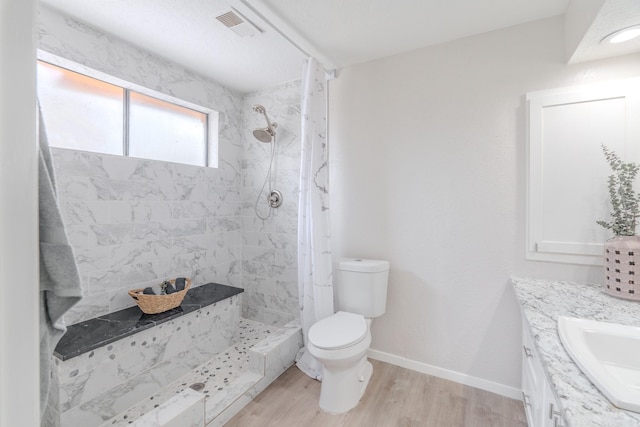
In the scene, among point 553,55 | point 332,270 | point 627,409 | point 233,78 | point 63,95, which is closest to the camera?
point 627,409

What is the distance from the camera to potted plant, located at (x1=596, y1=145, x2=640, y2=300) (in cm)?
132

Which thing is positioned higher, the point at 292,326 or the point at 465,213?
the point at 465,213

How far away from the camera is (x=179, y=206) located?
244cm

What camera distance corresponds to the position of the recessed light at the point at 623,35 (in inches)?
51.4

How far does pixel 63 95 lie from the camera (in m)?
1.87

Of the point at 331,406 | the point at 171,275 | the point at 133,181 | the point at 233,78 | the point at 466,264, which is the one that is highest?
the point at 233,78

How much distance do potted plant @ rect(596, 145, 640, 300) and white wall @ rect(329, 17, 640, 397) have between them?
0.86ft

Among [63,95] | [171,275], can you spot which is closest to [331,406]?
[171,275]

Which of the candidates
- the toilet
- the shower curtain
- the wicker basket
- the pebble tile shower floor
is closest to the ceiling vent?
the shower curtain

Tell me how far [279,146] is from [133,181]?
1281mm

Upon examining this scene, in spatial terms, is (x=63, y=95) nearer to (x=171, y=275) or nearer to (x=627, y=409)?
(x=171, y=275)

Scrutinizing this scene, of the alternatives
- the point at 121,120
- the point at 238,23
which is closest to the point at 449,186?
the point at 238,23

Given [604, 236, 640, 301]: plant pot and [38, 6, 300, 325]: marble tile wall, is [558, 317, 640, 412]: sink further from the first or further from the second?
[38, 6, 300, 325]: marble tile wall

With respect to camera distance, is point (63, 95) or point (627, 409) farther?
point (63, 95)
